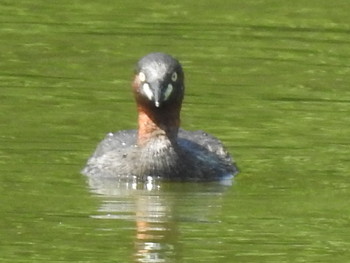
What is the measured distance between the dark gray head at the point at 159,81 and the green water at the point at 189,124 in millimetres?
845

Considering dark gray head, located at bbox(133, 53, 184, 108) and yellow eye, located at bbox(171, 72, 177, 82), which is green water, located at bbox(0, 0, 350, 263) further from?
yellow eye, located at bbox(171, 72, 177, 82)

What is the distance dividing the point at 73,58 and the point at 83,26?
192 centimetres

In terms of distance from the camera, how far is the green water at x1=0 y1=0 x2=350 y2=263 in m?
16.4

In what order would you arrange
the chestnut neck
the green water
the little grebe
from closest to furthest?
1. the green water
2. the little grebe
3. the chestnut neck

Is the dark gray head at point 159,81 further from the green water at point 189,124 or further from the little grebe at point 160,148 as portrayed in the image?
the green water at point 189,124

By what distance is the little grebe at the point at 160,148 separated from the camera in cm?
1884

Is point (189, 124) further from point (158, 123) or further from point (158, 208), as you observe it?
point (158, 208)

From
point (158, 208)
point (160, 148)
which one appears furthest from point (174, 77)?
point (158, 208)

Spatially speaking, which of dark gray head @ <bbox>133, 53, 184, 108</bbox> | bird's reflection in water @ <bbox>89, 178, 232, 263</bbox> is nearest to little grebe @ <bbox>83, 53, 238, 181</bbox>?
dark gray head @ <bbox>133, 53, 184, 108</bbox>

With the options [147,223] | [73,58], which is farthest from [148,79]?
[73,58]

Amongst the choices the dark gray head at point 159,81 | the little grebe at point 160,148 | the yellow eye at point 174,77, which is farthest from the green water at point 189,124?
the yellow eye at point 174,77

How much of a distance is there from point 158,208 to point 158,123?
1.66 meters

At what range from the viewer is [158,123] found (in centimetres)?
1920

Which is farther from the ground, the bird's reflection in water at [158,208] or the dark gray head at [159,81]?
the dark gray head at [159,81]
